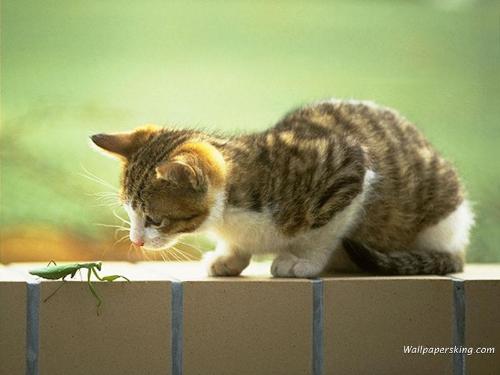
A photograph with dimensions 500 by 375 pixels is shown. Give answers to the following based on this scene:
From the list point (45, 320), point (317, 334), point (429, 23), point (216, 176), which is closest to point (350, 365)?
point (317, 334)

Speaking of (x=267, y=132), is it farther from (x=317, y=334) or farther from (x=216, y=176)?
(x=317, y=334)

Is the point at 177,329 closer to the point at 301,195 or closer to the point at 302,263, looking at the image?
the point at 302,263

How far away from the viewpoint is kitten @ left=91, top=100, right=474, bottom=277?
2021 millimetres

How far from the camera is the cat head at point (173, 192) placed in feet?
6.45

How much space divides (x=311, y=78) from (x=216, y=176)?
184cm

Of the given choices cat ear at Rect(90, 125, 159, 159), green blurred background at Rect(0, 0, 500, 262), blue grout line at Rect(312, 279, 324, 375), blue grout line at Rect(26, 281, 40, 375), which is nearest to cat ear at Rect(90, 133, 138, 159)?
cat ear at Rect(90, 125, 159, 159)

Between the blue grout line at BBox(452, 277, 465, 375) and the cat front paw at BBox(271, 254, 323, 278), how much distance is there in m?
0.36

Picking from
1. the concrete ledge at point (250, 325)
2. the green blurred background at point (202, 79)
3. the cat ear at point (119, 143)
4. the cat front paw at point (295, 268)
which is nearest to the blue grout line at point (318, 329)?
the concrete ledge at point (250, 325)

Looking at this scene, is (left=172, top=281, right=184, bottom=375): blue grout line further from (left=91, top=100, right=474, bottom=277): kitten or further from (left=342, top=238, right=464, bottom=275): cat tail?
(left=342, top=238, right=464, bottom=275): cat tail

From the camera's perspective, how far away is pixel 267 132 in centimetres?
230

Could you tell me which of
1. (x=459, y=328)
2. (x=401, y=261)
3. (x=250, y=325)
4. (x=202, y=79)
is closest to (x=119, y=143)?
(x=250, y=325)

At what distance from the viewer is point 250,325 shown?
1.95 metres

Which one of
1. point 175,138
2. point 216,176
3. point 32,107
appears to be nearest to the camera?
point 216,176

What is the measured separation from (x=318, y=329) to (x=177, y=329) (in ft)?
1.15
